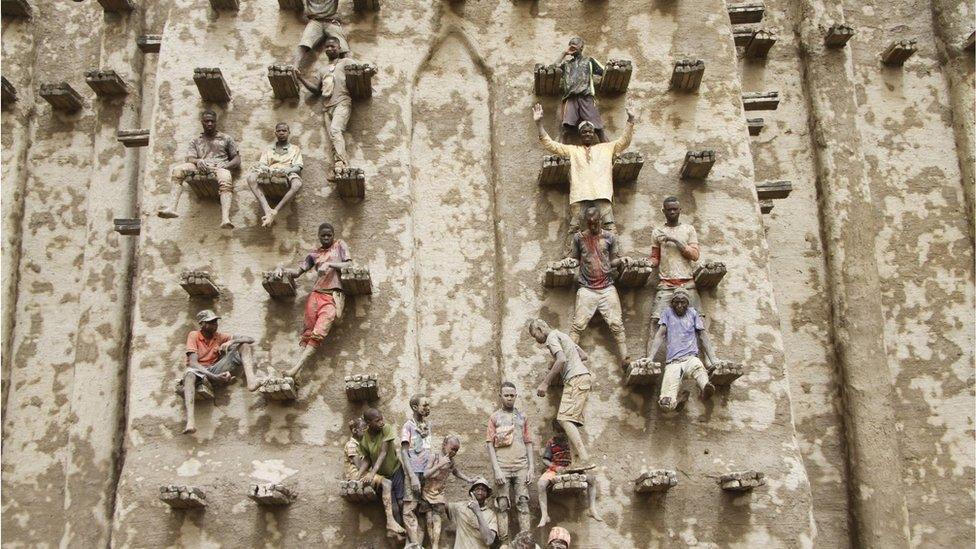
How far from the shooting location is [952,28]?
51.5 ft

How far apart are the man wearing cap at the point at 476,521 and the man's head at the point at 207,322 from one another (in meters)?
3.03

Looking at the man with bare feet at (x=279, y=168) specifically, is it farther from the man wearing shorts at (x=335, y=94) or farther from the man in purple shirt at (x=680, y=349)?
the man in purple shirt at (x=680, y=349)

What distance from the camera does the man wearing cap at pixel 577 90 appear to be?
13.7m

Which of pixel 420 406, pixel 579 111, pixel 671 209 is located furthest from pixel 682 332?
pixel 579 111

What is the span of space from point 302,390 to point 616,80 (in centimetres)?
480

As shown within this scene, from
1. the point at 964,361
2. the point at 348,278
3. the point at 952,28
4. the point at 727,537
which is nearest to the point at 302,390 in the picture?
the point at 348,278

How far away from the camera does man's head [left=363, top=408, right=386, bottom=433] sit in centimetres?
1175

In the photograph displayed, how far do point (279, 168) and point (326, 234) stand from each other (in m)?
0.98

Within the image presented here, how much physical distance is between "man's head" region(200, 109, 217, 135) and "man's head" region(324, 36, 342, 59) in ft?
4.66

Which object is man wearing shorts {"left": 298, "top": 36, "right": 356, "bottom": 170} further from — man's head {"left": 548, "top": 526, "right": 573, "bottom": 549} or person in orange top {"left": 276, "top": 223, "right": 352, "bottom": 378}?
man's head {"left": 548, "top": 526, "right": 573, "bottom": 549}

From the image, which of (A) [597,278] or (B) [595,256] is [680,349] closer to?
(A) [597,278]

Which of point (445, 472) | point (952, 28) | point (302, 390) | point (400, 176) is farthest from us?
point (952, 28)

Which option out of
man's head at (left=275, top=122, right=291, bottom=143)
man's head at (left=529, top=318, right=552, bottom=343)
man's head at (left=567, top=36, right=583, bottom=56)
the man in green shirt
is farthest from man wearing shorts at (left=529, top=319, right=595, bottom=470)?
man's head at (left=275, top=122, right=291, bottom=143)

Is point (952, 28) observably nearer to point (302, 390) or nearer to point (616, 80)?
point (616, 80)
